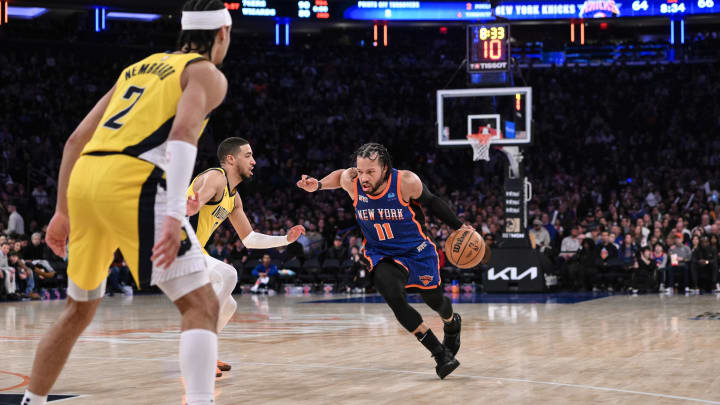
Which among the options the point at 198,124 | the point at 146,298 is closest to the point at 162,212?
the point at 198,124

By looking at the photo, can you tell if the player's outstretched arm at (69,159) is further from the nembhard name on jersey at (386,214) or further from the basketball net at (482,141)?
the basketball net at (482,141)

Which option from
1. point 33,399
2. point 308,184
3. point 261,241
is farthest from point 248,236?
point 33,399

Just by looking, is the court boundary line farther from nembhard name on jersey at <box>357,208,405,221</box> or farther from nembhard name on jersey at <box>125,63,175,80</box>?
nembhard name on jersey at <box>125,63,175,80</box>

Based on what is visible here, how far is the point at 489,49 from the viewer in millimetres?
18391

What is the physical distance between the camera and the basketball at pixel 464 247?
22.4 ft

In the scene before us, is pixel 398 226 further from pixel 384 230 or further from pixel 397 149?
pixel 397 149

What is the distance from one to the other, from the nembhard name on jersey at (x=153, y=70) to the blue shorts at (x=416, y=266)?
3188 millimetres

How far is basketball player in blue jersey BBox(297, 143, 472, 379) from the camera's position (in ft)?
21.2

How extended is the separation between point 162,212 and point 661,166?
25.0 metres

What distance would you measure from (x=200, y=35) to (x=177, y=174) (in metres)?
0.70

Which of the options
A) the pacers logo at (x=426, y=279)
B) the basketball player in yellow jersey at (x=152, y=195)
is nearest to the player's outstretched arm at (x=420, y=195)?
the pacers logo at (x=426, y=279)

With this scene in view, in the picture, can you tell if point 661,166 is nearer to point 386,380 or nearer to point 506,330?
point 506,330

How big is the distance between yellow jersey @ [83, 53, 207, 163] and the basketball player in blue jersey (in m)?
2.85

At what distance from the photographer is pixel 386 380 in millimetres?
5871
